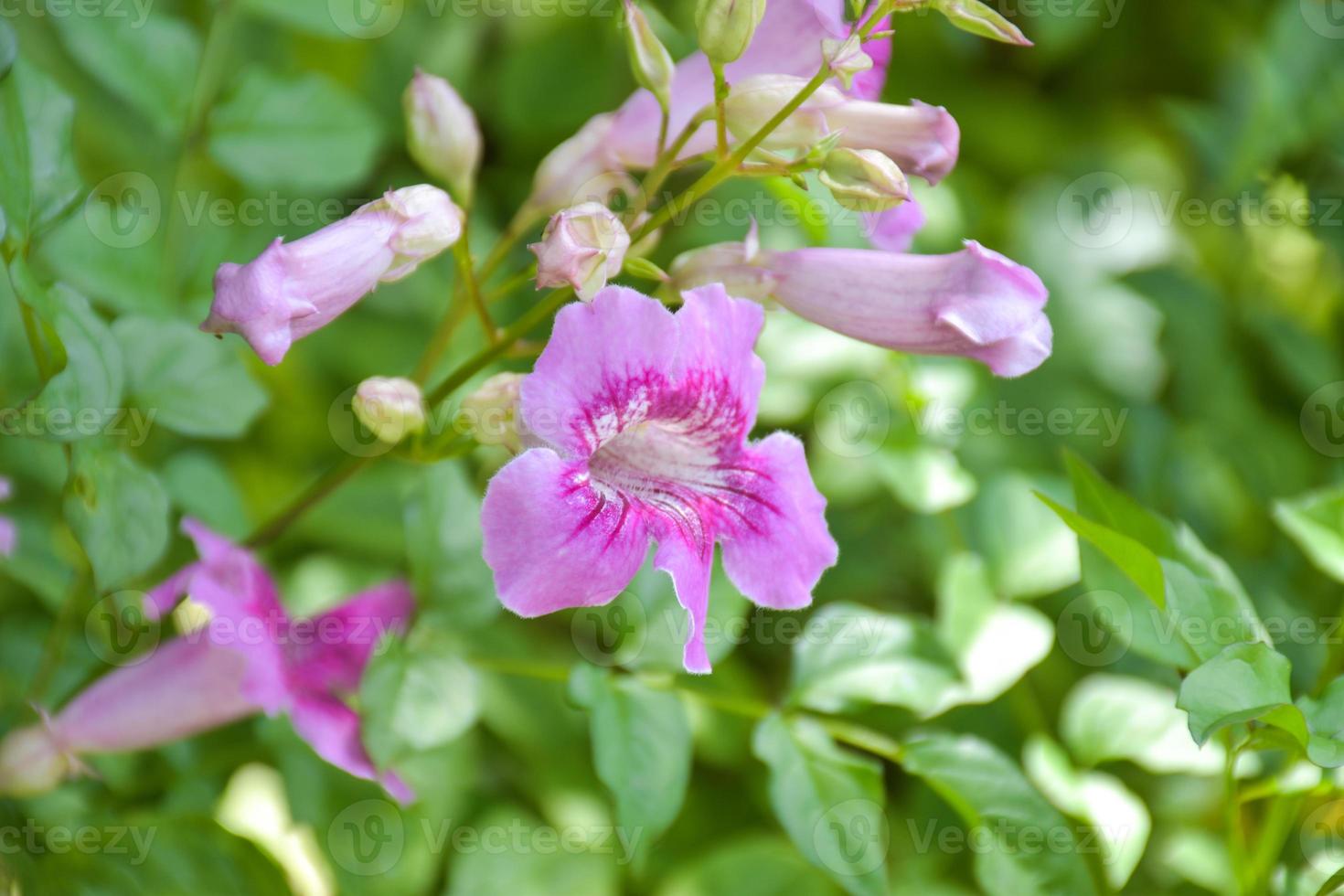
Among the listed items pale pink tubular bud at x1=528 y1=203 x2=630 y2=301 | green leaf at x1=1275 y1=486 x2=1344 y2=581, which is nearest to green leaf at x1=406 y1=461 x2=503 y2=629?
pale pink tubular bud at x1=528 y1=203 x2=630 y2=301

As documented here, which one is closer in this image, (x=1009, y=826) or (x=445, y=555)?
(x=1009, y=826)

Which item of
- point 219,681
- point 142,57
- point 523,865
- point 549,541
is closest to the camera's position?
point 549,541

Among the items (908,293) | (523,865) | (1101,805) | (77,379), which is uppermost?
(908,293)

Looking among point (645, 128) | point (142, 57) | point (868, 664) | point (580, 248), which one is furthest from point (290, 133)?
point (868, 664)

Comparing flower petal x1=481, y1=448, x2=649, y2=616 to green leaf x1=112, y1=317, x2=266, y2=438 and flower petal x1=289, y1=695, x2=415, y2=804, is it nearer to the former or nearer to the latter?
flower petal x1=289, y1=695, x2=415, y2=804

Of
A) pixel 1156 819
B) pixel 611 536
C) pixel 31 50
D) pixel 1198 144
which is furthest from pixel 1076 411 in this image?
pixel 31 50

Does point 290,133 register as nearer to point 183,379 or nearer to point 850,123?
point 183,379

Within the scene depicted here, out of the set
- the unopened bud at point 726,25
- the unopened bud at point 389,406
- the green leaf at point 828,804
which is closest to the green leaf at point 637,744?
the green leaf at point 828,804
